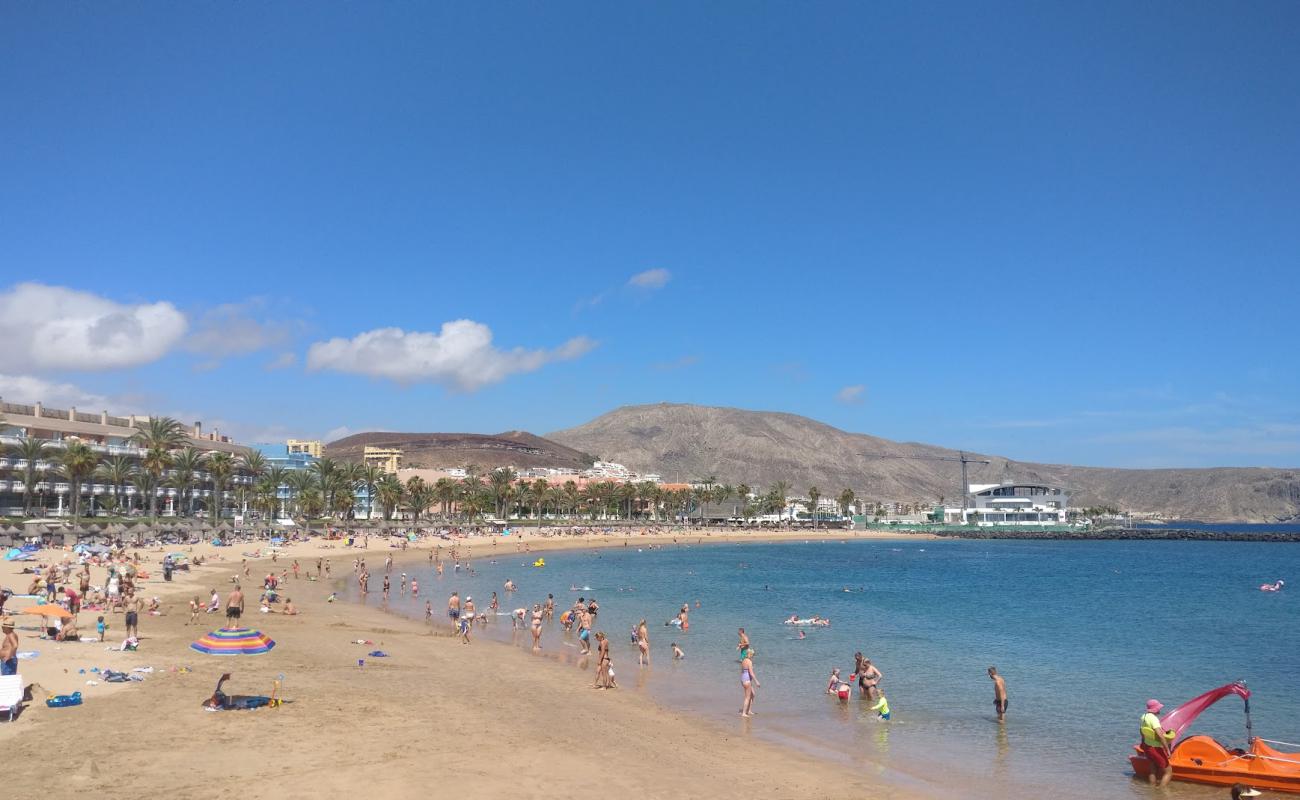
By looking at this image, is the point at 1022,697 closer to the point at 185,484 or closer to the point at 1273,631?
the point at 1273,631

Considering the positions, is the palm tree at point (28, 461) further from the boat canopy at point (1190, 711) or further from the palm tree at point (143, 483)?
the boat canopy at point (1190, 711)

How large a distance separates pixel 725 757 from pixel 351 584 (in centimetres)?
3827

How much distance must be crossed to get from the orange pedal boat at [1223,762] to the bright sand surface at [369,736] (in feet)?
13.3

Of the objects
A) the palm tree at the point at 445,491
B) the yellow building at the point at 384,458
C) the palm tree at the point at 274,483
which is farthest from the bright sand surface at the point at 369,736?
the yellow building at the point at 384,458

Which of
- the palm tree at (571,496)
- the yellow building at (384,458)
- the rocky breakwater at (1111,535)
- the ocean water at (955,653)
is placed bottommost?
the rocky breakwater at (1111,535)

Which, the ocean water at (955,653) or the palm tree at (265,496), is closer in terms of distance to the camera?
the ocean water at (955,653)

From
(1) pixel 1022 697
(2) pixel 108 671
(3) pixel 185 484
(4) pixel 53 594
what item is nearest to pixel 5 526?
(3) pixel 185 484

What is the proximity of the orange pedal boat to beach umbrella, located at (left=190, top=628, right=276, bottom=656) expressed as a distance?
19831 millimetres

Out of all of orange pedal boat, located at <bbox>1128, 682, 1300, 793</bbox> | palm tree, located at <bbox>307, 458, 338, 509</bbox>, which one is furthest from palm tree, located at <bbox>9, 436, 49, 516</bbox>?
orange pedal boat, located at <bbox>1128, 682, 1300, 793</bbox>

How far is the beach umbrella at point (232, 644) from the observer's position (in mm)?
21078

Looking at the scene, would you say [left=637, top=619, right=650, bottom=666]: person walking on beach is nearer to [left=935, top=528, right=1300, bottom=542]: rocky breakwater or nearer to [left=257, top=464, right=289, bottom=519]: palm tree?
[left=257, top=464, right=289, bottom=519]: palm tree

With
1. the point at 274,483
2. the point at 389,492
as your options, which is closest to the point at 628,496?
the point at 389,492

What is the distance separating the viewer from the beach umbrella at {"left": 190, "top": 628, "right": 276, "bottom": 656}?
830 inches

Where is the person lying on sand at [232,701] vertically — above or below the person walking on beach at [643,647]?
above
